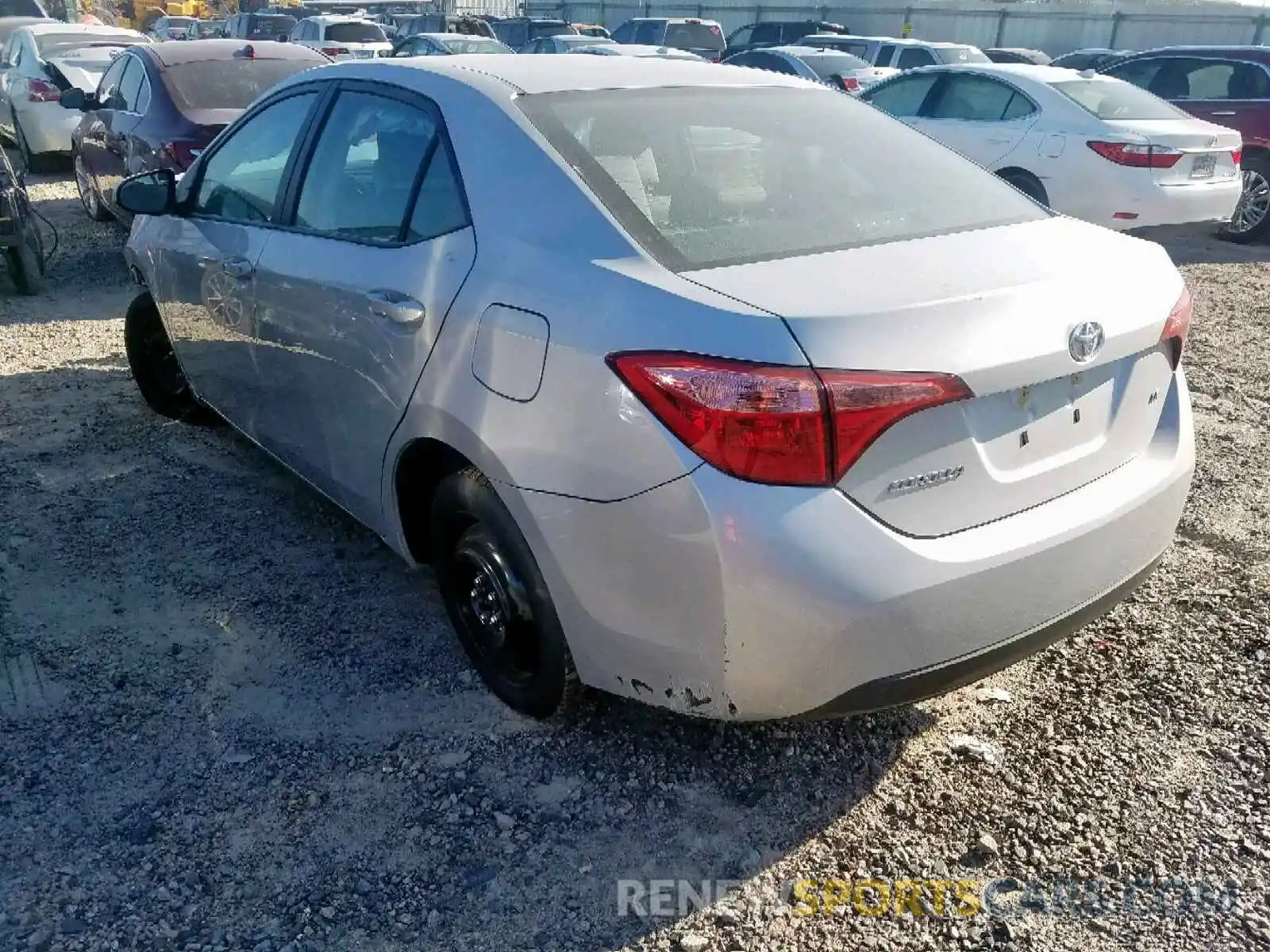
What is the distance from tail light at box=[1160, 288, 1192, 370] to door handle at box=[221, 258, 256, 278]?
9.16ft

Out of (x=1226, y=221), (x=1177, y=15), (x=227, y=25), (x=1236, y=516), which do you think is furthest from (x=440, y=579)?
(x=1177, y=15)

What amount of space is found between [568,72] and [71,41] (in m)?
12.3

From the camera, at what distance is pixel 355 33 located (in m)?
19.3

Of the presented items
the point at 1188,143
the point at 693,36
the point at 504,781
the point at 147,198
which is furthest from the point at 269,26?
the point at 504,781

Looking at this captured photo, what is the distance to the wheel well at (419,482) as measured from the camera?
295 cm

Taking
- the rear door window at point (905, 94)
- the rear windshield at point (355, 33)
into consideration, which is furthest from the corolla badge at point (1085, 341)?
the rear windshield at point (355, 33)

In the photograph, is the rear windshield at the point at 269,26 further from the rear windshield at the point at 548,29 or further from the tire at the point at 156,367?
the tire at the point at 156,367

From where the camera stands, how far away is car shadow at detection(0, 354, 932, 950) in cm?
237

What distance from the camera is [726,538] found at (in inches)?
82.7

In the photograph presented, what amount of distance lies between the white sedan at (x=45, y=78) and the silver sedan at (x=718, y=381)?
31.6 feet

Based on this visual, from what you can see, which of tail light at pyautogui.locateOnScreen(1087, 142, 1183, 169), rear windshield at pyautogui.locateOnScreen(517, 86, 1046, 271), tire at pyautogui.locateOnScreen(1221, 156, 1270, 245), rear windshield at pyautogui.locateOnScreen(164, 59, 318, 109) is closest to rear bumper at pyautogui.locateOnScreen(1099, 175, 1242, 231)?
tail light at pyautogui.locateOnScreen(1087, 142, 1183, 169)

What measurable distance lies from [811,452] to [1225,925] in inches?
54.3

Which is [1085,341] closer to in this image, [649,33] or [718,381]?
[718,381]

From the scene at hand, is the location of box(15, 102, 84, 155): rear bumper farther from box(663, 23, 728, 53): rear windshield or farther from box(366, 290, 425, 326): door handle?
box(663, 23, 728, 53): rear windshield
